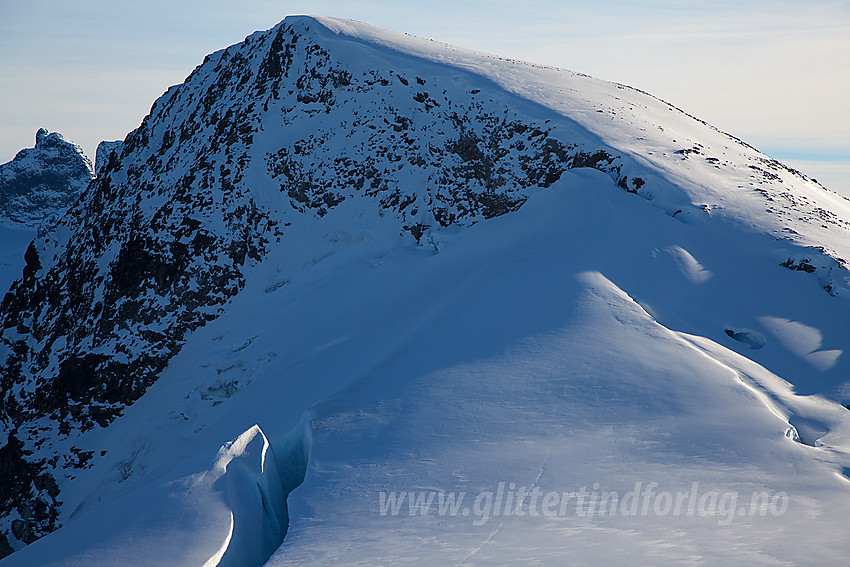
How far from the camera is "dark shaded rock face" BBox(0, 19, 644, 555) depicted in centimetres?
1784

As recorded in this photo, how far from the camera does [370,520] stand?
21.7 feet

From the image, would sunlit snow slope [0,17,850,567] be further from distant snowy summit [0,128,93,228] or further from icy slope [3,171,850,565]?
distant snowy summit [0,128,93,228]

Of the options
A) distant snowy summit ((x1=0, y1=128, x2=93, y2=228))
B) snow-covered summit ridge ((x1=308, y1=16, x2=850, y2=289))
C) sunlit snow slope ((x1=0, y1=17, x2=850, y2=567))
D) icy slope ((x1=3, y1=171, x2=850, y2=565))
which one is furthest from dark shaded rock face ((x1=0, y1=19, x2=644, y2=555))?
distant snowy summit ((x1=0, y1=128, x2=93, y2=228))

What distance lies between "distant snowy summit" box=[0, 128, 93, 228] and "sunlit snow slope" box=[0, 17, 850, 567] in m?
59.9

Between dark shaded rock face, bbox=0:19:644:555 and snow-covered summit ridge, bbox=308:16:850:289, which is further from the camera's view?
dark shaded rock face, bbox=0:19:644:555

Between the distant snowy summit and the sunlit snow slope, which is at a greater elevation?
the sunlit snow slope

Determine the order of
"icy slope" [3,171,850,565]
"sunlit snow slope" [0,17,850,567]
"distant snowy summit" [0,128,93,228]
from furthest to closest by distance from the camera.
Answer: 1. "distant snowy summit" [0,128,93,228]
2. "sunlit snow slope" [0,17,850,567]
3. "icy slope" [3,171,850,565]

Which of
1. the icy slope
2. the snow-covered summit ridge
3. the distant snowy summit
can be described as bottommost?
the distant snowy summit

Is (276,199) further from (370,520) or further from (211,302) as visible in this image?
(370,520)

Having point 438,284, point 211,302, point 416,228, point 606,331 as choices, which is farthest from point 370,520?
point 211,302

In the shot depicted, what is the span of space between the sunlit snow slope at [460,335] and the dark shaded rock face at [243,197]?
0.13 metres

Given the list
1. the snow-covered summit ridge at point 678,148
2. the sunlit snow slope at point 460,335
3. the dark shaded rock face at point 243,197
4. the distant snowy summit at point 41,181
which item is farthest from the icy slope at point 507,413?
the distant snowy summit at point 41,181

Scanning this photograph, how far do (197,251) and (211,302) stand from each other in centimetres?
197

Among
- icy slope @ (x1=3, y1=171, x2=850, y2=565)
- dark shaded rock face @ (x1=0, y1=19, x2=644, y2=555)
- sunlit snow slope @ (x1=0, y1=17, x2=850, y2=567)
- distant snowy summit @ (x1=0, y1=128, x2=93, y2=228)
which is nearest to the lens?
icy slope @ (x1=3, y1=171, x2=850, y2=565)
